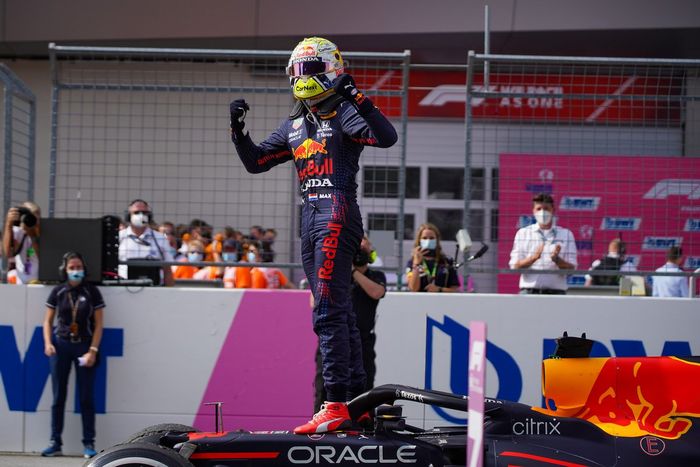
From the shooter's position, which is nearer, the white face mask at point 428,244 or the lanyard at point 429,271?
the lanyard at point 429,271

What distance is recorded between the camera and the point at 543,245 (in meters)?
7.03

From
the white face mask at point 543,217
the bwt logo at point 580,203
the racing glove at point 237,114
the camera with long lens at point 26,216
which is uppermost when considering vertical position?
the racing glove at point 237,114

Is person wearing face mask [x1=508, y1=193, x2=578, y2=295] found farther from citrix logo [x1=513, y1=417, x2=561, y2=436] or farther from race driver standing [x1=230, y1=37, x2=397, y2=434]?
citrix logo [x1=513, y1=417, x2=561, y2=436]

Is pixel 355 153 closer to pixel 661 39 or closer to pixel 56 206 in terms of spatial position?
pixel 56 206

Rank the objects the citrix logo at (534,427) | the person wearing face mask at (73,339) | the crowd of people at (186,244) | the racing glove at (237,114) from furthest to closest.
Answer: the crowd of people at (186,244) → the person wearing face mask at (73,339) → the racing glove at (237,114) → the citrix logo at (534,427)

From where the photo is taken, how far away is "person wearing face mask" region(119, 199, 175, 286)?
7.41m

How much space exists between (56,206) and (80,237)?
0.66 meters

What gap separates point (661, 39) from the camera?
520 inches

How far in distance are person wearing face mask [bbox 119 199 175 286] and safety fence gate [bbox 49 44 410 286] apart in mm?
111

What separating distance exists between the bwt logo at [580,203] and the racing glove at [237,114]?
273 cm

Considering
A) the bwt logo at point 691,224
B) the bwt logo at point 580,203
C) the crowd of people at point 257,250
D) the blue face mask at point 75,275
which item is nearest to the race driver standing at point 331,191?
the crowd of people at point 257,250

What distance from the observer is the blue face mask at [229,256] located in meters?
7.12

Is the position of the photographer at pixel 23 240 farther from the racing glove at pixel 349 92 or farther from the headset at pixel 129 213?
the racing glove at pixel 349 92

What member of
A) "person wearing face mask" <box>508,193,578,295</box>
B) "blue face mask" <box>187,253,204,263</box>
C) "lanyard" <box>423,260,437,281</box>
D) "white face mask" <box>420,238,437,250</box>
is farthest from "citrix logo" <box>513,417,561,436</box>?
"blue face mask" <box>187,253,204,263</box>
